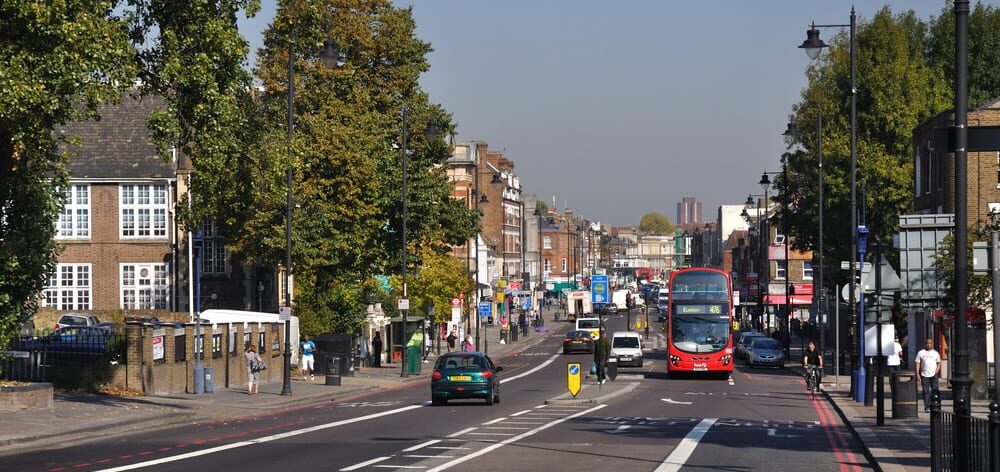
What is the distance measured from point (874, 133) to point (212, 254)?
33.7 metres

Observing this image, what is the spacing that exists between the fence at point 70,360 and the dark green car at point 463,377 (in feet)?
29.9

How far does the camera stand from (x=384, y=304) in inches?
2827

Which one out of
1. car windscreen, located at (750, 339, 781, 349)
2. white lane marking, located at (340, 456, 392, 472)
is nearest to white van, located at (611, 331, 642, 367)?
car windscreen, located at (750, 339, 781, 349)

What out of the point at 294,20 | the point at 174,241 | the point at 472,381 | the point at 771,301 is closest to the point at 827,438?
the point at 472,381

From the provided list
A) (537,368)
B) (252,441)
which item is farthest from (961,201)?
(537,368)

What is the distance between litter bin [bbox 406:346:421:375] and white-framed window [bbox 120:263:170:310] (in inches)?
576

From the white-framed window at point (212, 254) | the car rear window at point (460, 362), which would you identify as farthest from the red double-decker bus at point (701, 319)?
the white-framed window at point (212, 254)

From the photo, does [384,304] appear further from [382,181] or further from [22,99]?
[22,99]

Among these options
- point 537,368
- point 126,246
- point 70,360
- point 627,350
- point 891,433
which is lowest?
point 537,368

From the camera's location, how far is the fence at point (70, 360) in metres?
37.7

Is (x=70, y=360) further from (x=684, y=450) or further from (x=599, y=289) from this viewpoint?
(x=599, y=289)

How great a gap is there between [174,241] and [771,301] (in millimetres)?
65307

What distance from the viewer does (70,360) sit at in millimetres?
38031

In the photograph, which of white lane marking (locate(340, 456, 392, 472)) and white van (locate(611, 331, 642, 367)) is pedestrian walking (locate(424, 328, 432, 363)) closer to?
white van (locate(611, 331, 642, 367))
